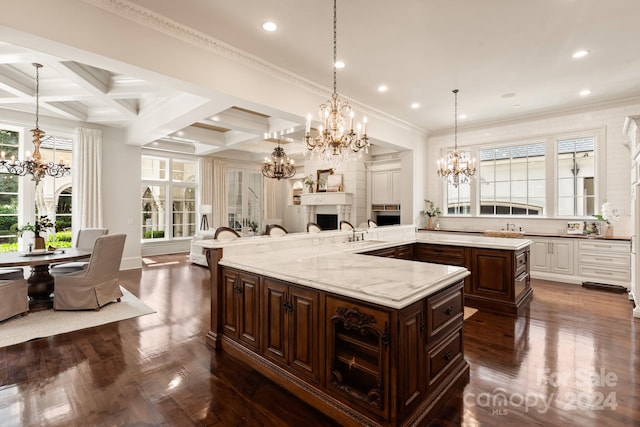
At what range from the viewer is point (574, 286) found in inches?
212

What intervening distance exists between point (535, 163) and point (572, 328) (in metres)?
4.29

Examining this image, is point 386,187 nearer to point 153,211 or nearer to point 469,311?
point 469,311

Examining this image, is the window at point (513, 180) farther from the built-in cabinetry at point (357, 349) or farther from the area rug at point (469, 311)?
the built-in cabinetry at point (357, 349)

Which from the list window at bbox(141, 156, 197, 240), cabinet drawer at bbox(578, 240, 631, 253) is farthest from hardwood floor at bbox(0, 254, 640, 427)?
window at bbox(141, 156, 197, 240)

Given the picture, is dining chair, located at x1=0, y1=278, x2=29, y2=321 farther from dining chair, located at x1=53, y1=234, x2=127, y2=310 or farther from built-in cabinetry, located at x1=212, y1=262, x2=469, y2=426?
built-in cabinetry, located at x1=212, y1=262, x2=469, y2=426

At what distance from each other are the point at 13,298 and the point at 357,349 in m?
4.46

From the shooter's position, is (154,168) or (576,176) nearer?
(576,176)

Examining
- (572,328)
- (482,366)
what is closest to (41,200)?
(482,366)

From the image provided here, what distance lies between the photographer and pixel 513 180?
6809 mm

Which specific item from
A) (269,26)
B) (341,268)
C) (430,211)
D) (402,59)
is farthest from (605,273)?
(269,26)

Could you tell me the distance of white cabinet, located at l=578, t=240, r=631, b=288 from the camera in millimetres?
5189

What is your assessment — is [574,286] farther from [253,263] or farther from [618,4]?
[253,263]

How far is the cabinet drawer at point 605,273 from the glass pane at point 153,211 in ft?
34.1

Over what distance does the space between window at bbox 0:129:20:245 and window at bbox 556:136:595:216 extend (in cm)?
1104
